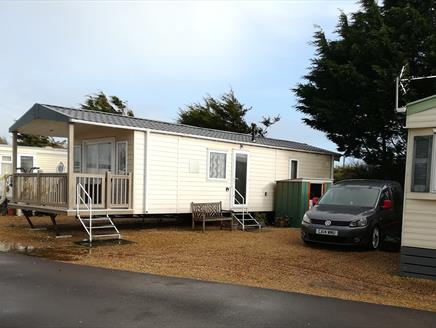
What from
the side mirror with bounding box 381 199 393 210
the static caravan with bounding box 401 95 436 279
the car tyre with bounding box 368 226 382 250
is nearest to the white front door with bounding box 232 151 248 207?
the side mirror with bounding box 381 199 393 210

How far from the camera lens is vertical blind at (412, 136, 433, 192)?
812 cm

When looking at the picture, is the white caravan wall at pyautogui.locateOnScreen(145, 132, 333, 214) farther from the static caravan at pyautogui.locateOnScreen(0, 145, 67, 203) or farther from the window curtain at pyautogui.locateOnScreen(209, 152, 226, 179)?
the static caravan at pyautogui.locateOnScreen(0, 145, 67, 203)

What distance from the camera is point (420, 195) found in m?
8.14

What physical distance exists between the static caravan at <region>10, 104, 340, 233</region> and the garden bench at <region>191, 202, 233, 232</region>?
343 millimetres

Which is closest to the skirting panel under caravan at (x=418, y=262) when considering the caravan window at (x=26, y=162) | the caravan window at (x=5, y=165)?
the caravan window at (x=26, y=162)

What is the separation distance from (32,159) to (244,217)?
10.9 m

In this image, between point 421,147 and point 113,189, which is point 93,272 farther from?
point 421,147

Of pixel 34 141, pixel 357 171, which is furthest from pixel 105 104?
pixel 357 171

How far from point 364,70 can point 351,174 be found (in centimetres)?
→ 584

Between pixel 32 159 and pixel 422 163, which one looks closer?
pixel 422 163

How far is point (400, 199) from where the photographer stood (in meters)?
13.1

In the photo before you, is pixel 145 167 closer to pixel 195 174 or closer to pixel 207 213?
pixel 195 174

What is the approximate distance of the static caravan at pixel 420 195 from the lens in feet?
26.5

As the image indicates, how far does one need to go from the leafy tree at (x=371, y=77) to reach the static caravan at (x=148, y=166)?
12.5 ft
